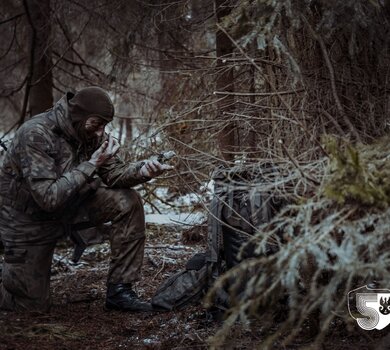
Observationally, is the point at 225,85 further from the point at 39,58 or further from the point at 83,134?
the point at 39,58

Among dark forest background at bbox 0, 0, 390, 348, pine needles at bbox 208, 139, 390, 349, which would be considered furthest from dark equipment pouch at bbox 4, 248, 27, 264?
pine needles at bbox 208, 139, 390, 349

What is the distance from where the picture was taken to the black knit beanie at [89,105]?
427 cm

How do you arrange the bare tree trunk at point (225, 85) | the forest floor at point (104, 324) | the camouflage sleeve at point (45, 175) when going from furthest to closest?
the bare tree trunk at point (225, 85) → the camouflage sleeve at point (45, 175) → the forest floor at point (104, 324)

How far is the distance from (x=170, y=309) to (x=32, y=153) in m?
1.40

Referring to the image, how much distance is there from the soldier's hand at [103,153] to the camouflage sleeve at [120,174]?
229mm

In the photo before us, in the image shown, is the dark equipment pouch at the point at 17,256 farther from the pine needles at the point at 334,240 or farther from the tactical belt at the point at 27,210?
the pine needles at the point at 334,240

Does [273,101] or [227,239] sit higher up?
[273,101]

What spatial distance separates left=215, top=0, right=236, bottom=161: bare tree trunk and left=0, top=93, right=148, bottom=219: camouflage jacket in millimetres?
855

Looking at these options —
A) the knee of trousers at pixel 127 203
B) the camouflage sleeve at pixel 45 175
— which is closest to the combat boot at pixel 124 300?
the knee of trousers at pixel 127 203

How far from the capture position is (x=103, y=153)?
428 cm

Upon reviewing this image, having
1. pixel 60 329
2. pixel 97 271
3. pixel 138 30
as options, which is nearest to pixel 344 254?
pixel 60 329

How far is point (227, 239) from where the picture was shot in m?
3.88

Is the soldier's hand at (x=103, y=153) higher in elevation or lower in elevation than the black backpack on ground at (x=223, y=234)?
higher

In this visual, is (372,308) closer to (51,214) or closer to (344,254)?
(344,254)
